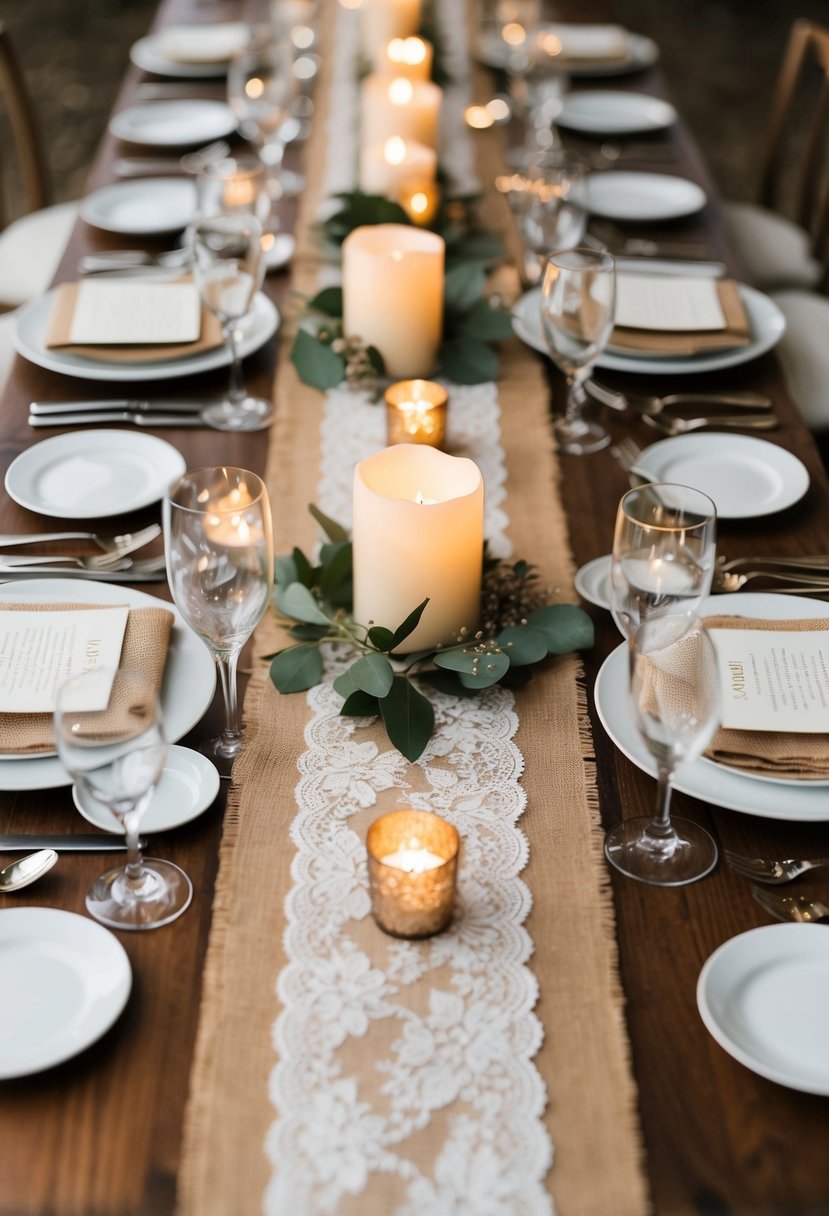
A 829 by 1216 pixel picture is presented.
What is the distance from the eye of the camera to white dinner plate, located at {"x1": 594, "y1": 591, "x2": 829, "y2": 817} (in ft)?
3.14

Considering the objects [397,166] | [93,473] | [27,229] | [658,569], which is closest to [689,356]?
[397,166]

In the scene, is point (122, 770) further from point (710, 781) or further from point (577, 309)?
point (577, 309)

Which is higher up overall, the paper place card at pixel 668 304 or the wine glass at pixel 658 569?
the wine glass at pixel 658 569

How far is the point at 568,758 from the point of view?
105 centimetres

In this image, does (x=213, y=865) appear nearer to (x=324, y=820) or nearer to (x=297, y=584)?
(x=324, y=820)

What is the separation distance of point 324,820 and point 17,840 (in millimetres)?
227

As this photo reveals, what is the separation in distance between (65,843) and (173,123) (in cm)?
182

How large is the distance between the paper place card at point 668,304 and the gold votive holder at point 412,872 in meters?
0.94

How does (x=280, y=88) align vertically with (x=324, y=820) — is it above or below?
above

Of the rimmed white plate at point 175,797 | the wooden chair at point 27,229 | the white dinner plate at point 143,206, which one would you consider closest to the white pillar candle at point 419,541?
the rimmed white plate at point 175,797

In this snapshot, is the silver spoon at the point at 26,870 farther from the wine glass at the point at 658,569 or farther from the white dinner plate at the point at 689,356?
the white dinner plate at the point at 689,356

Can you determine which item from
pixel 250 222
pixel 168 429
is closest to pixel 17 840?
pixel 168 429

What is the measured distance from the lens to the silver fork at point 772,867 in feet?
3.07

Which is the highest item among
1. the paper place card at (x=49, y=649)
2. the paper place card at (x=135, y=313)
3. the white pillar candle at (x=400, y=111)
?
the white pillar candle at (x=400, y=111)
